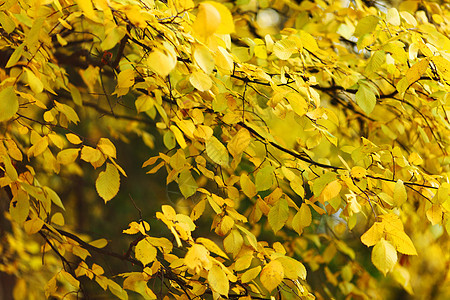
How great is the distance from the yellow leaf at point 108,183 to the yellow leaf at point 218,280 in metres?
0.31

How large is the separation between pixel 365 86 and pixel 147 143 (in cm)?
159

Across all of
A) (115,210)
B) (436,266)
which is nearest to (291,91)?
(115,210)

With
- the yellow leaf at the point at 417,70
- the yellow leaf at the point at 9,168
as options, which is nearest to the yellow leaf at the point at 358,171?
the yellow leaf at the point at 417,70

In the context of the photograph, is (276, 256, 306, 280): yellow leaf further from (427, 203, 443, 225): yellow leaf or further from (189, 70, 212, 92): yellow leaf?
(189, 70, 212, 92): yellow leaf

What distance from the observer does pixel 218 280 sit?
95 cm

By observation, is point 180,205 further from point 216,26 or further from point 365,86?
point 216,26

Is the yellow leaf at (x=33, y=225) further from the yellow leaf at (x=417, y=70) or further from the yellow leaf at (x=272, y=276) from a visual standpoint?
the yellow leaf at (x=417, y=70)

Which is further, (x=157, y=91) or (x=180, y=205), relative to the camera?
(x=180, y=205)

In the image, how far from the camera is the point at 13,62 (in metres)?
0.95

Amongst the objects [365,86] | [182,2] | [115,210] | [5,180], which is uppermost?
[182,2]

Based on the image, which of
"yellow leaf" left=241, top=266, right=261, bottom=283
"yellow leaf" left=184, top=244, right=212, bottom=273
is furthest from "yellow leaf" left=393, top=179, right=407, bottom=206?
"yellow leaf" left=184, top=244, right=212, bottom=273

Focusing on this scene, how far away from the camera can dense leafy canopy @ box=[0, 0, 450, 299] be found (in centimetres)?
97

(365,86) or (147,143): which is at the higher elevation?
(365,86)

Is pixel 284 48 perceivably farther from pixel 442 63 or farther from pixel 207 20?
pixel 207 20
